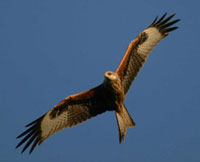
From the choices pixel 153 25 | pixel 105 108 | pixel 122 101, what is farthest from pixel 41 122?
pixel 153 25

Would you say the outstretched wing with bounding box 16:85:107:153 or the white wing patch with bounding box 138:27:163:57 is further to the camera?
the white wing patch with bounding box 138:27:163:57

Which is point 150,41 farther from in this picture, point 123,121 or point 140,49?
point 123,121

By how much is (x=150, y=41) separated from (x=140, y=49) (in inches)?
17.1

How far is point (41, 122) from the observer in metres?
7.57

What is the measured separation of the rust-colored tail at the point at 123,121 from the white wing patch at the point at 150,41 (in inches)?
64.7

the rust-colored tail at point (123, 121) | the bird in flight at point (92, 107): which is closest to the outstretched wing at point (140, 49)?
the bird in flight at point (92, 107)

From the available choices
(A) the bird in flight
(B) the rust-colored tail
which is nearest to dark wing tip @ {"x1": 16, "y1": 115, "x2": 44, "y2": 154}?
(A) the bird in flight

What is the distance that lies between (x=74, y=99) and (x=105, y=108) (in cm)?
84

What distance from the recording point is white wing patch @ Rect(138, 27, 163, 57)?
7791mm

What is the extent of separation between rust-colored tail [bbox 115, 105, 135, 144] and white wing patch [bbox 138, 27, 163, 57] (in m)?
1.64

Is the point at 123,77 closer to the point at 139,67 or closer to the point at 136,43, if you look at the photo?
the point at 139,67

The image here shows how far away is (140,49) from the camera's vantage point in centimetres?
779

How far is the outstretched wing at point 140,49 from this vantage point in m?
7.51

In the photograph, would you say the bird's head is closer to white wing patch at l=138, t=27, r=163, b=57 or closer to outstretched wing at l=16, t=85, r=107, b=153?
outstretched wing at l=16, t=85, r=107, b=153
